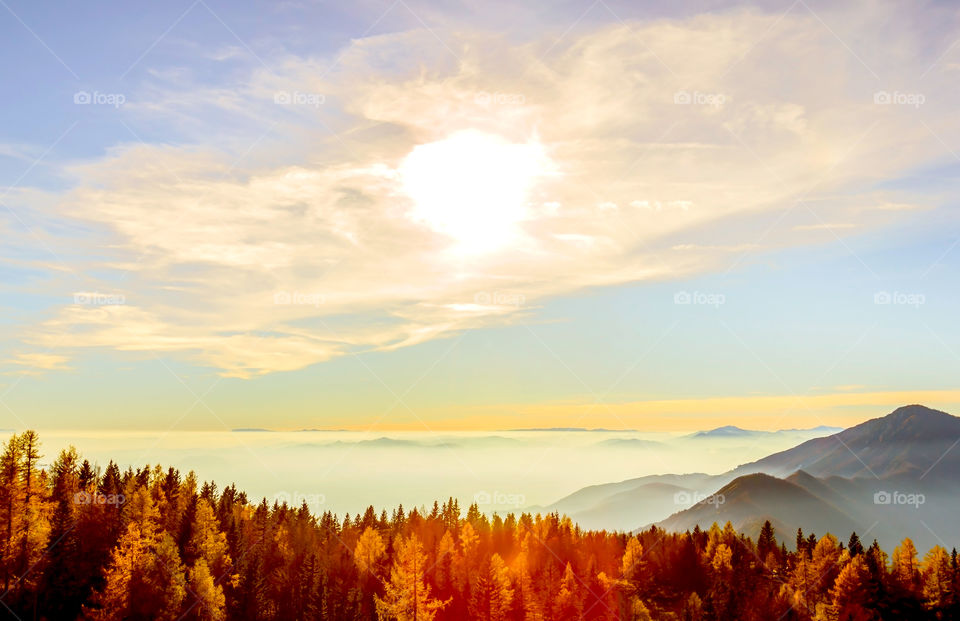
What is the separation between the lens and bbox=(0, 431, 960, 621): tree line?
72000mm

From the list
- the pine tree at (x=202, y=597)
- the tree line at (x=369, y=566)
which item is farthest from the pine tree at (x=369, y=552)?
the pine tree at (x=202, y=597)

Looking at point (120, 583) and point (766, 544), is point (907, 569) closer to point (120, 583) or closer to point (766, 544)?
point (766, 544)

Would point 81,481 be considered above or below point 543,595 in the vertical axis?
above

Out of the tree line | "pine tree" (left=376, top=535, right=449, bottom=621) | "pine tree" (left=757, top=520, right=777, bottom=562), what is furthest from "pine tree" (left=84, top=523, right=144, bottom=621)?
"pine tree" (left=757, top=520, right=777, bottom=562)

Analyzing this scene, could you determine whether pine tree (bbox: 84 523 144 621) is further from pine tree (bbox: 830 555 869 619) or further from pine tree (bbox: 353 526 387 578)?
pine tree (bbox: 830 555 869 619)

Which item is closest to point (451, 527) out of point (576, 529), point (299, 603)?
point (576, 529)

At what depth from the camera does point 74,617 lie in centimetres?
7481

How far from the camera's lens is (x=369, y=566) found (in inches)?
4478

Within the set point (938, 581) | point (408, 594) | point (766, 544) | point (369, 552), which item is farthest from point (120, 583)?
point (766, 544)

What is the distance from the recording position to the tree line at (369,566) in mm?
72000

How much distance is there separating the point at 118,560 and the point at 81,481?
34.0 metres

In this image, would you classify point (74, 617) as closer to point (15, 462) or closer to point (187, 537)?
point (187, 537)

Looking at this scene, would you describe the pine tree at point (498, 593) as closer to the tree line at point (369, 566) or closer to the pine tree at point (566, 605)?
the tree line at point (369, 566)

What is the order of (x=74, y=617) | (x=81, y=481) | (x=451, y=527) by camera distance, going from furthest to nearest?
(x=451, y=527)
(x=81, y=481)
(x=74, y=617)
